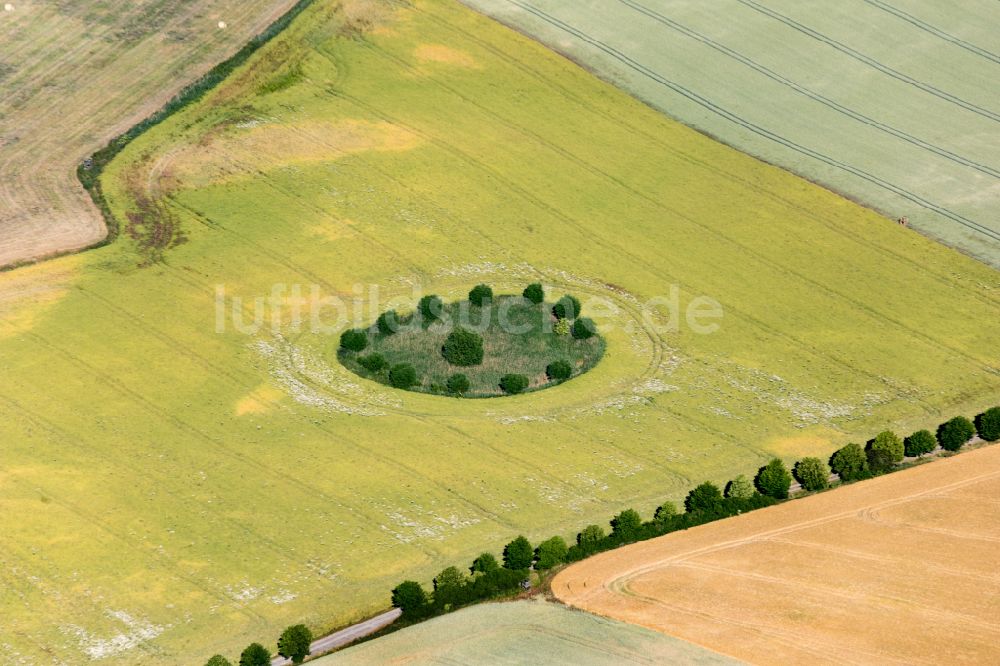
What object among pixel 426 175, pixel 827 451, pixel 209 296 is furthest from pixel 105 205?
pixel 827 451

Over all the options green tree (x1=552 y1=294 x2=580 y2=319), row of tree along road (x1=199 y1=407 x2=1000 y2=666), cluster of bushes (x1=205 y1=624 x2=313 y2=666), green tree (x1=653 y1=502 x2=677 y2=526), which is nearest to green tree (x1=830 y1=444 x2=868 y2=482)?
row of tree along road (x1=199 y1=407 x2=1000 y2=666)

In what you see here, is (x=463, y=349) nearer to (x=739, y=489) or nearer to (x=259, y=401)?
(x=259, y=401)

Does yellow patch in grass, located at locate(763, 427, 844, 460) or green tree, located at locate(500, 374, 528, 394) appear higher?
yellow patch in grass, located at locate(763, 427, 844, 460)

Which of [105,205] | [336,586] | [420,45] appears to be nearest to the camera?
[336,586]

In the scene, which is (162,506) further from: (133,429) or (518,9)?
(518,9)

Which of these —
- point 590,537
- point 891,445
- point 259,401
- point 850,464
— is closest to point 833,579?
point 850,464

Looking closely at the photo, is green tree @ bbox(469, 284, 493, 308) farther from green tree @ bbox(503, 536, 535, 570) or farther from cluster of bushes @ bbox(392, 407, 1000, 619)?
green tree @ bbox(503, 536, 535, 570)
